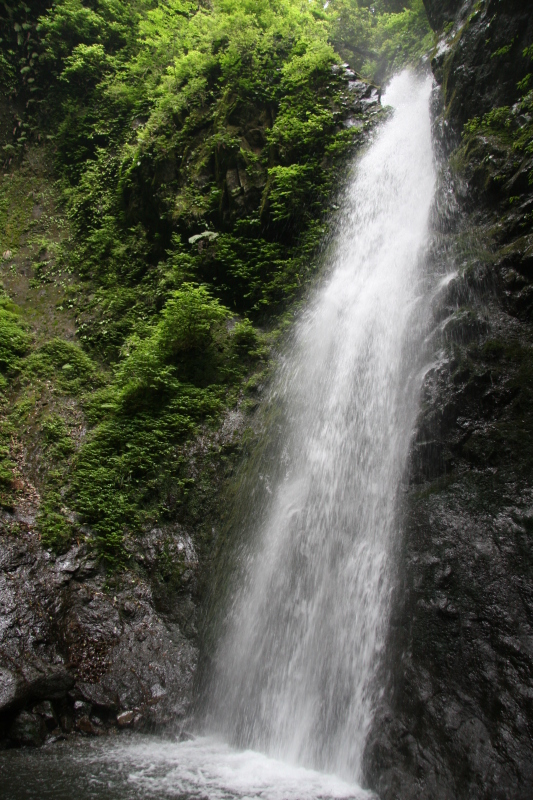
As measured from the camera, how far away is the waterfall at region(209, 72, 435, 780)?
13.6 ft

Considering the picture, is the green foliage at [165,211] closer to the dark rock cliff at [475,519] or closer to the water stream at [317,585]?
the water stream at [317,585]

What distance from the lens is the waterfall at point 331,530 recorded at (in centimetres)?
414

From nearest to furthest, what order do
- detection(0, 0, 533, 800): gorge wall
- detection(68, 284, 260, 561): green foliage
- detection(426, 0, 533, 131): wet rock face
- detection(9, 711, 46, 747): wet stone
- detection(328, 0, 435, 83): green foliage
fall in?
detection(0, 0, 533, 800): gorge wall → detection(9, 711, 46, 747): wet stone → detection(68, 284, 260, 561): green foliage → detection(426, 0, 533, 131): wet rock face → detection(328, 0, 435, 83): green foliage

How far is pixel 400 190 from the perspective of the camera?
8664 millimetres

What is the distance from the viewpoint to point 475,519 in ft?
13.4

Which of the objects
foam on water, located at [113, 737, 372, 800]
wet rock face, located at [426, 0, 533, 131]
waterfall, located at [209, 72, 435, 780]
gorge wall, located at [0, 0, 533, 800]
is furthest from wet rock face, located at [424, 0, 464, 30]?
foam on water, located at [113, 737, 372, 800]

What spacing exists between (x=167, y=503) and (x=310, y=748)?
349cm

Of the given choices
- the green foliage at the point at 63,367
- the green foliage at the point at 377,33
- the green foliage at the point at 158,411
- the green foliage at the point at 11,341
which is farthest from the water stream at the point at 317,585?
the green foliage at the point at 377,33

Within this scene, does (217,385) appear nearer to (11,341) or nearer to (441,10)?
(11,341)

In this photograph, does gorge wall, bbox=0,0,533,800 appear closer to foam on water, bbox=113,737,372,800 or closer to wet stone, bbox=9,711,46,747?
wet stone, bbox=9,711,46,747

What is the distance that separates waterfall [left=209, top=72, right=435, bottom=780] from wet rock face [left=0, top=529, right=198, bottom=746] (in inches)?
26.8

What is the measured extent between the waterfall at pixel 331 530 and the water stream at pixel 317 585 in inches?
0.6

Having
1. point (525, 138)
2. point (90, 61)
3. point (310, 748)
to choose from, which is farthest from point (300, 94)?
point (310, 748)

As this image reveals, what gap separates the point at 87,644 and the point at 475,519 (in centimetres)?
439
